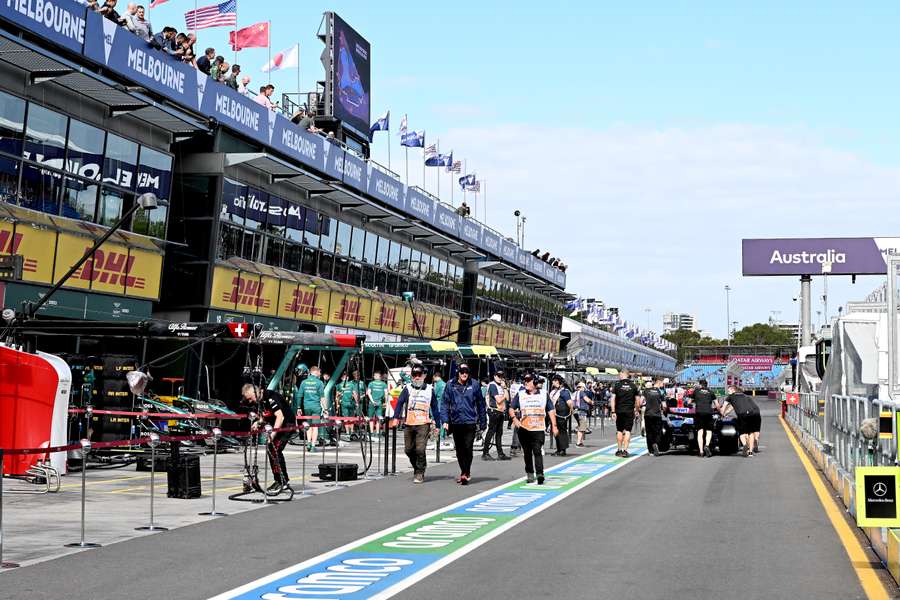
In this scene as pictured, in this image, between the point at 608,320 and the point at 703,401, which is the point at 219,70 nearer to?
the point at 703,401

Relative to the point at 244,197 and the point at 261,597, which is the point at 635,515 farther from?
the point at 244,197

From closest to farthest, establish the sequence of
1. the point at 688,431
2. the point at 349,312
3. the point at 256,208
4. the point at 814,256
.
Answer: the point at 688,431
the point at 256,208
the point at 349,312
the point at 814,256

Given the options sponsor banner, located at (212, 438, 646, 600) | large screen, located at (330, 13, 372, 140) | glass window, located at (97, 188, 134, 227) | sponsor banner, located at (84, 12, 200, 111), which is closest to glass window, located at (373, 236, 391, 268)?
large screen, located at (330, 13, 372, 140)

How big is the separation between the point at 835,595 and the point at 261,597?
14.1 feet

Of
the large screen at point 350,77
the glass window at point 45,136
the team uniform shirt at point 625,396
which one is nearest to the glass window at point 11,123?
the glass window at point 45,136

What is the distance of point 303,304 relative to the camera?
36.7 m

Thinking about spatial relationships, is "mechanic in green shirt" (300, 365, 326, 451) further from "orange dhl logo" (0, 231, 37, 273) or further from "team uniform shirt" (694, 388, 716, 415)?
"team uniform shirt" (694, 388, 716, 415)

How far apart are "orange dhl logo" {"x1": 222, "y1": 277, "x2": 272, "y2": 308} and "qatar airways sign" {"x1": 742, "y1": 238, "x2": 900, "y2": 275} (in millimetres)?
37658

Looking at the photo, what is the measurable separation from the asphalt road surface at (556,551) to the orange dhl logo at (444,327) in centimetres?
3531

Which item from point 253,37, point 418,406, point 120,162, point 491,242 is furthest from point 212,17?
point 491,242

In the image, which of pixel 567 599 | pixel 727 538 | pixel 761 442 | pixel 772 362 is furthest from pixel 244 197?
pixel 772 362

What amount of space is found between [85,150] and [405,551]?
57.3ft

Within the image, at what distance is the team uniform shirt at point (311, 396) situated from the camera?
25.3m

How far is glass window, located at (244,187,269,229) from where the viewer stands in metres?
32.9
